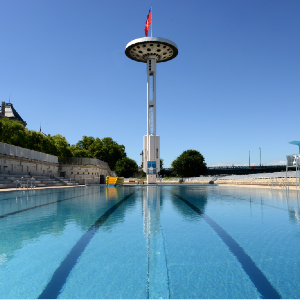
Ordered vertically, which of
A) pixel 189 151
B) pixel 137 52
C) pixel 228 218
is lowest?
pixel 228 218

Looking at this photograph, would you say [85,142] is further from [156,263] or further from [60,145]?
[156,263]

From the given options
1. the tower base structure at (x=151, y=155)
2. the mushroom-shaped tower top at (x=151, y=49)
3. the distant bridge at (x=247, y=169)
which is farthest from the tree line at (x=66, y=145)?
the distant bridge at (x=247, y=169)

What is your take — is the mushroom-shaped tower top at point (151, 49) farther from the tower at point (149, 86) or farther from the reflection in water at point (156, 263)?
the reflection in water at point (156, 263)

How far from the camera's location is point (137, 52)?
4694 cm

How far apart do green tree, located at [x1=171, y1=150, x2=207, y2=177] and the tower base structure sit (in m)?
16.5

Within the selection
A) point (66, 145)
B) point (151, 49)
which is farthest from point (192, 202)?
point (66, 145)

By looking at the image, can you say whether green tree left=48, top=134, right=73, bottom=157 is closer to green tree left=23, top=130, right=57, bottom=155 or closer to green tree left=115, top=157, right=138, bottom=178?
green tree left=23, top=130, right=57, bottom=155

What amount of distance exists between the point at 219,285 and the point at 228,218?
16.7 ft

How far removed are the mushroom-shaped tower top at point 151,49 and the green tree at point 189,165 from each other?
Answer: 76.8 ft

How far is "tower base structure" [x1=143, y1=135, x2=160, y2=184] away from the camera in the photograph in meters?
42.7

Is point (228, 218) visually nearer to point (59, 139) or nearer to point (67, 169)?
point (67, 169)

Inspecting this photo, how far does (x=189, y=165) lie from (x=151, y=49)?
91.1 feet

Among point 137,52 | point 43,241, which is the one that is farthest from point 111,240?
point 137,52

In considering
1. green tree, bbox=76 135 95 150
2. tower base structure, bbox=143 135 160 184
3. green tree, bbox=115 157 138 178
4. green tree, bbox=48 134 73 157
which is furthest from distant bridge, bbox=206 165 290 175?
green tree, bbox=48 134 73 157
